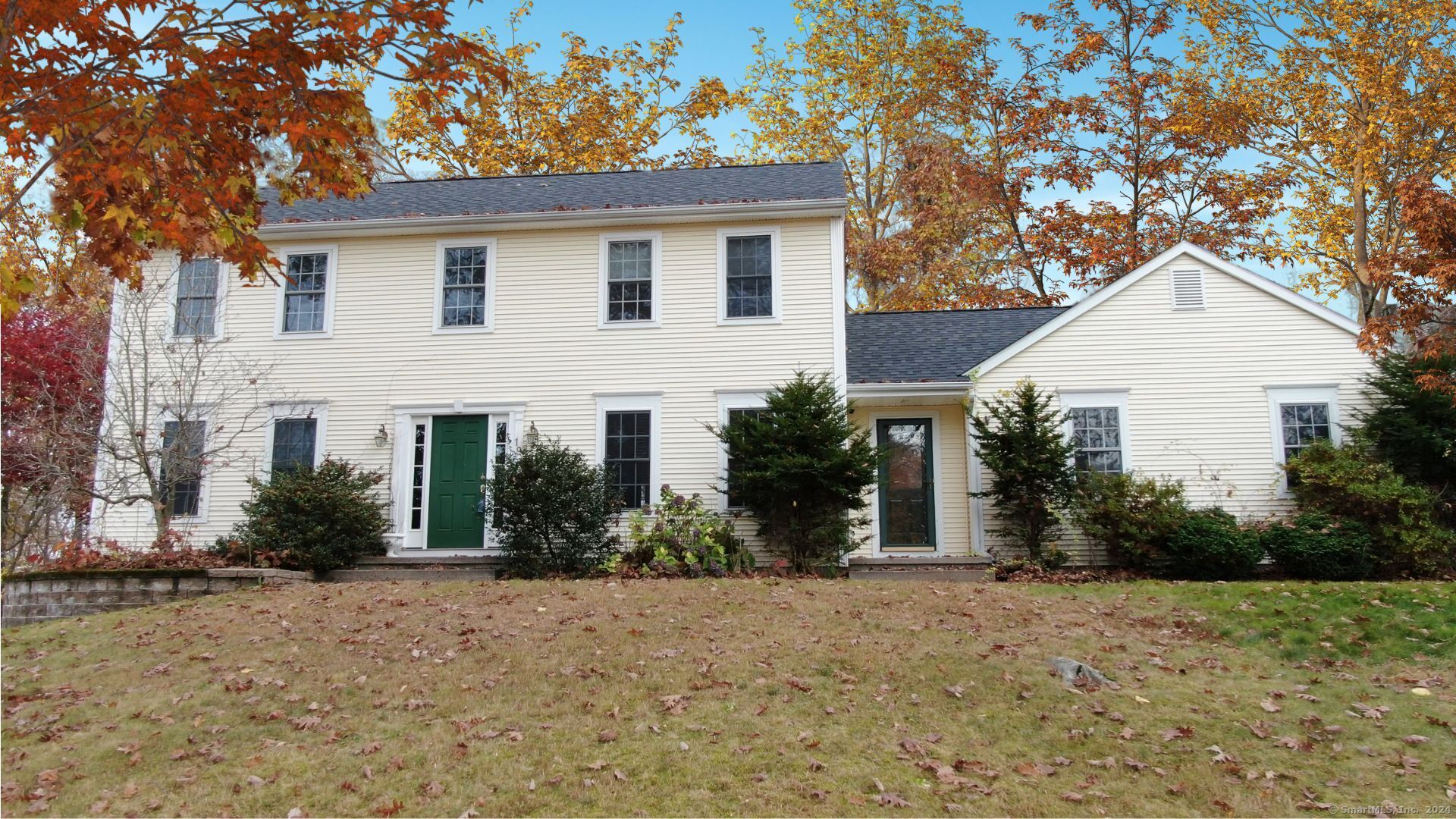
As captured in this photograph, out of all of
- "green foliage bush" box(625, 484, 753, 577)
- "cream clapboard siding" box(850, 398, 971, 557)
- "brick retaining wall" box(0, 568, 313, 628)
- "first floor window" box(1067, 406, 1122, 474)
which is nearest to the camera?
"brick retaining wall" box(0, 568, 313, 628)

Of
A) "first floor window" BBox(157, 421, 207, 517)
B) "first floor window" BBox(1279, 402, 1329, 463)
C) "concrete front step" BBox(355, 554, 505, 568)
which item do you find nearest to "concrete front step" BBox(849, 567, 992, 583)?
"concrete front step" BBox(355, 554, 505, 568)

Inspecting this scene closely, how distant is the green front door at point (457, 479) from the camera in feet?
48.7

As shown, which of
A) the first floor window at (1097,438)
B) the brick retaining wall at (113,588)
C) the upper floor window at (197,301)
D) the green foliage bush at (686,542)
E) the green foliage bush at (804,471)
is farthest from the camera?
the upper floor window at (197,301)

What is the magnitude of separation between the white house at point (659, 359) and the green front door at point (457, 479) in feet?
0.08

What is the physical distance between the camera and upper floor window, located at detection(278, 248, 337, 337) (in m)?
15.7

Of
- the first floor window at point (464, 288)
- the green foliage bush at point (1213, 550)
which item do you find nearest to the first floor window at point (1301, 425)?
the green foliage bush at point (1213, 550)

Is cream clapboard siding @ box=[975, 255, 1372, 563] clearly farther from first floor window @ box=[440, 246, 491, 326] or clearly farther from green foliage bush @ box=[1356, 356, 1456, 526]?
first floor window @ box=[440, 246, 491, 326]

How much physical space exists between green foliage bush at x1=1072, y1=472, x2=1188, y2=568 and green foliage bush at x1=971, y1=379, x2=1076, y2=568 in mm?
288

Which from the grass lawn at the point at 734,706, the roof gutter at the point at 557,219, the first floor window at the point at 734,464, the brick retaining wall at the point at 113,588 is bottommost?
the grass lawn at the point at 734,706

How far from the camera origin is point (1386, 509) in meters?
13.2

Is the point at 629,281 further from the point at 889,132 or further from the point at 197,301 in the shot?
the point at 889,132

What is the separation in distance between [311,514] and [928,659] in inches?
348

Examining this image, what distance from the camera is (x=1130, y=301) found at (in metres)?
15.2

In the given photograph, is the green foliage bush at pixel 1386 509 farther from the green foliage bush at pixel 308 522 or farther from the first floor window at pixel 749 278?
the green foliage bush at pixel 308 522
